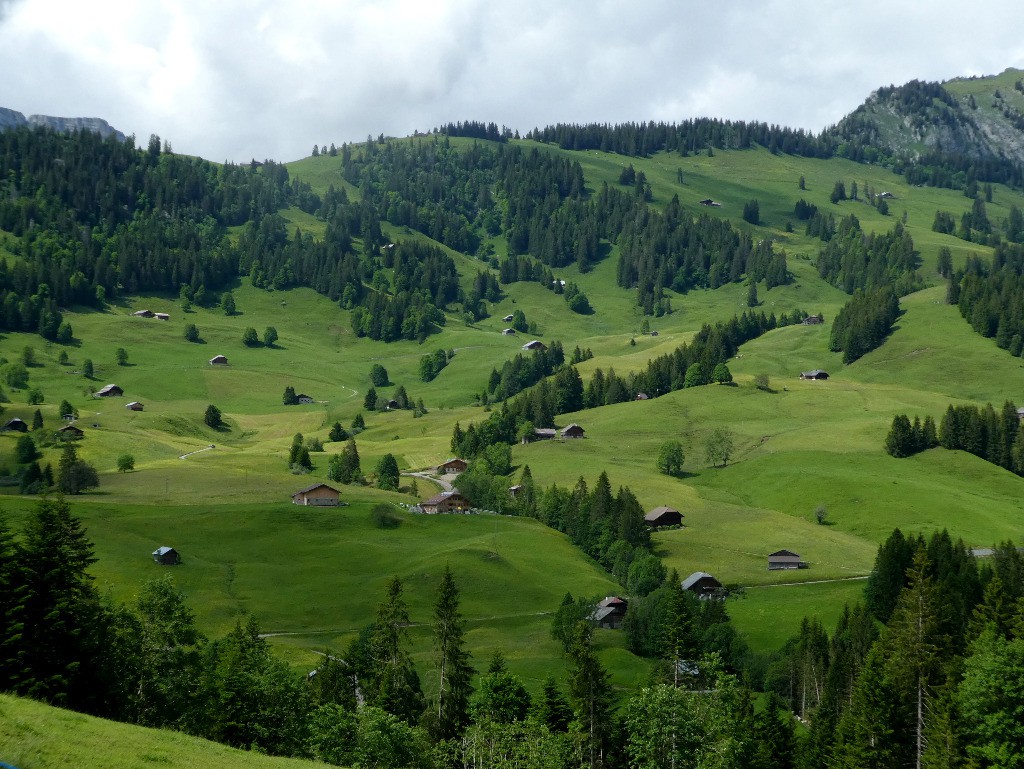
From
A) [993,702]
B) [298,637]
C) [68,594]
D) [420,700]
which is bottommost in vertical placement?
[298,637]

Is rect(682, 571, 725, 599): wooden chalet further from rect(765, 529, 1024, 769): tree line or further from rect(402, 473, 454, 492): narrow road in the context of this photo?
rect(402, 473, 454, 492): narrow road

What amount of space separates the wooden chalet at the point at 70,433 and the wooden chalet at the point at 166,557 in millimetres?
73349

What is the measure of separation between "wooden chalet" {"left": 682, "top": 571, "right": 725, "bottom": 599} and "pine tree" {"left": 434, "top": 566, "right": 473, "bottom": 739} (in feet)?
211

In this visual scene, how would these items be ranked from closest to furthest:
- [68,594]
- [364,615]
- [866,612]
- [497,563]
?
[68,594], [866,612], [364,615], [497,563]

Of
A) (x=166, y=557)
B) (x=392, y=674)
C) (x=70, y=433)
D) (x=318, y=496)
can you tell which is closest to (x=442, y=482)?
(x=318, y=496)

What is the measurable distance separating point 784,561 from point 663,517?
2475 cm

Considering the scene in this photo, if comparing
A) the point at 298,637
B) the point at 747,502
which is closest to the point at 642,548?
the point at 747,502

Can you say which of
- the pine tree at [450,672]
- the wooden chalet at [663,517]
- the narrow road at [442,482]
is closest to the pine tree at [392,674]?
the pine tree at [450,672]

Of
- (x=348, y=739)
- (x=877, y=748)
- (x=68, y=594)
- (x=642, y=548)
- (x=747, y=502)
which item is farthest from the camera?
(x=747, y=502)

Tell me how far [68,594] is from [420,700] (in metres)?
28.4

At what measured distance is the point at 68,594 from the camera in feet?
167

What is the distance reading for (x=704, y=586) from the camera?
5335 inches

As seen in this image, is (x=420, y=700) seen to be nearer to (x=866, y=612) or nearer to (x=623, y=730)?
(x=623, y=730)

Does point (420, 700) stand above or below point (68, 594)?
below
